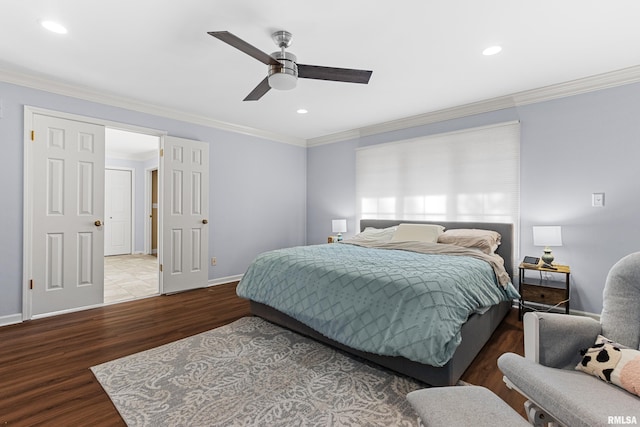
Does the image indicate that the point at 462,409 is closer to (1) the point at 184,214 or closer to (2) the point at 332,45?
(2) the point at 332,45

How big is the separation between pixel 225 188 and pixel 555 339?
4.37 meters

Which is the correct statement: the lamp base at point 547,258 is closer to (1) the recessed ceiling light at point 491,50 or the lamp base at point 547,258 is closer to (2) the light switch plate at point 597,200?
(2) the light switch plate at point 597,200

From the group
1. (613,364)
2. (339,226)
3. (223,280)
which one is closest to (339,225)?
(339,226)

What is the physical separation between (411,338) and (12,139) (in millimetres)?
4238

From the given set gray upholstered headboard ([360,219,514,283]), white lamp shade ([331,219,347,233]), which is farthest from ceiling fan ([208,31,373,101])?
white lamp shade ([331,219,347,233])

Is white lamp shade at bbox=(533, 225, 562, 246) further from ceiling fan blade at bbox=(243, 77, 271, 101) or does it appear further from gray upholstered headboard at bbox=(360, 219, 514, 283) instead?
ceiling fan blade at bbox=(243, 77, 271, 101)

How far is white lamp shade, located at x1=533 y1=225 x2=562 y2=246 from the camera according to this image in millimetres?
2994

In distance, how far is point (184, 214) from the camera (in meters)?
4.25

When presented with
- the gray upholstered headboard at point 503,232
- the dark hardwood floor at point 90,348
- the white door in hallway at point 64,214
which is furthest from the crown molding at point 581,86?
the white door in hallway at point 64,214

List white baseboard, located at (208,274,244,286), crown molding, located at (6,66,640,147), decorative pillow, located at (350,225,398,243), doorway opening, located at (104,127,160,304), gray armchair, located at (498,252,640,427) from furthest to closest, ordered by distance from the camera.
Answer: doorway opening, located at (104,127,160,304)
white baseboard, located at (208,274,244,286)
decorative pillow, located at (350,225,398,243)
crown molding, located at (6,66,640,147)
gray armchair, located at (498,252,640,427)

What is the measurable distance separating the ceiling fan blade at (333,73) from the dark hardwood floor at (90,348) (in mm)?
2293

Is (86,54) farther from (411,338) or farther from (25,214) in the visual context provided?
(411,338)

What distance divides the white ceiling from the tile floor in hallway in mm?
2633

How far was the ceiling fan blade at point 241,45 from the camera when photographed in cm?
175
